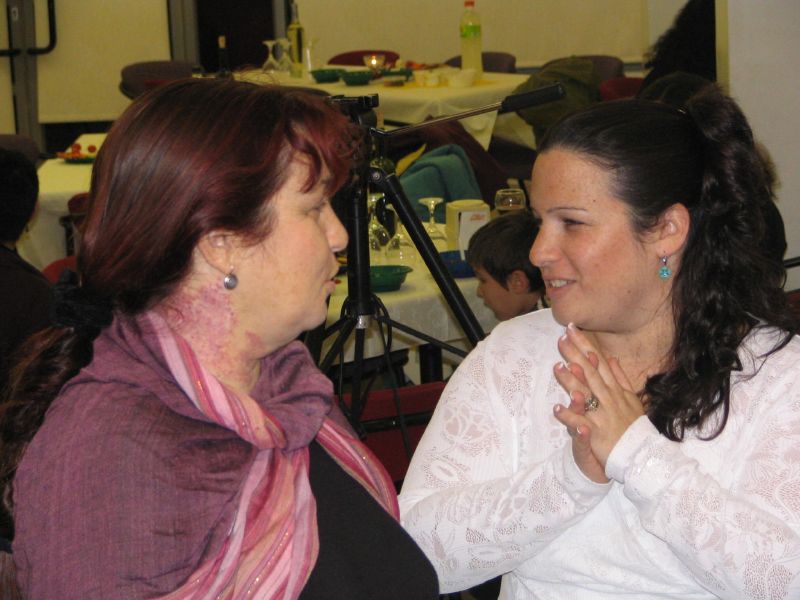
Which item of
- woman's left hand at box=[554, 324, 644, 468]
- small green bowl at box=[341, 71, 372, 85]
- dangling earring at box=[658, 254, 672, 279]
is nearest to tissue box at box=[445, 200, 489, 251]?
dangling earring at box=[658, 254, 672, 279]

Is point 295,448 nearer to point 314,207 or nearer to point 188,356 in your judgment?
point 188,356

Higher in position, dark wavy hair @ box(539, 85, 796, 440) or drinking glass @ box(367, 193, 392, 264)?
dark wavy hair @ box(539, 85, 796, 440)

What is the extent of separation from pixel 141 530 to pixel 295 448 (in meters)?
0.24

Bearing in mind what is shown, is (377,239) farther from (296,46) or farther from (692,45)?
(296,46)

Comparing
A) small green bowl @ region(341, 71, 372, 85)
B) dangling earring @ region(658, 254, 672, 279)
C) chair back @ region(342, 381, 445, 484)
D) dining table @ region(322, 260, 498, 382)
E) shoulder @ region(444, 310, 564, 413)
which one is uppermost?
small green bowl @ region(341, 71, 372, 85)

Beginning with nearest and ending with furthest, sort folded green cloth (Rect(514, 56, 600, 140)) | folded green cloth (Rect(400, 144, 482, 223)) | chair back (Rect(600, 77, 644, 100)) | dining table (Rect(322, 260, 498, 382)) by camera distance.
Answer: dining table (Rect(322, 260, 498, 382)) < folded green cloth (Rect(400, 144, 482, 223)) < folded green cloth (Rect(514, 56, 600, 140)) < chair back (Rect(600, 77, 644, 100))

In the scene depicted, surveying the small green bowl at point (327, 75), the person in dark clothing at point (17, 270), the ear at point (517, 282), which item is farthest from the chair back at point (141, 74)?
the ear at point (517, 282)

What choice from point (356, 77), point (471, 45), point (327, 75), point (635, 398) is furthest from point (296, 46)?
point (635, 398)

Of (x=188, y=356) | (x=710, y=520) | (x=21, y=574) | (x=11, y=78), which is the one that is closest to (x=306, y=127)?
(x=188, y=356)

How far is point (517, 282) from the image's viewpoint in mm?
2693

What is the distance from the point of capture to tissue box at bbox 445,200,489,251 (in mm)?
3000

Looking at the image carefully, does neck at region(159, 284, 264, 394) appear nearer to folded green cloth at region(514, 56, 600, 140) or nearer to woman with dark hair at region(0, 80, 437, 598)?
woman with dark hair at region(0, 80, 437, 598)

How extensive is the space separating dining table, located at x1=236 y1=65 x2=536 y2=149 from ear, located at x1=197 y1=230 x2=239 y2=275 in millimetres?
3725

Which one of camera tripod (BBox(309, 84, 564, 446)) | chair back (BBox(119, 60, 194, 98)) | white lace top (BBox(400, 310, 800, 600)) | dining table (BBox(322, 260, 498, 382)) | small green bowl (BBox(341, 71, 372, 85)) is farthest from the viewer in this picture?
chair back (BBox(119, 60, 194, 98))
